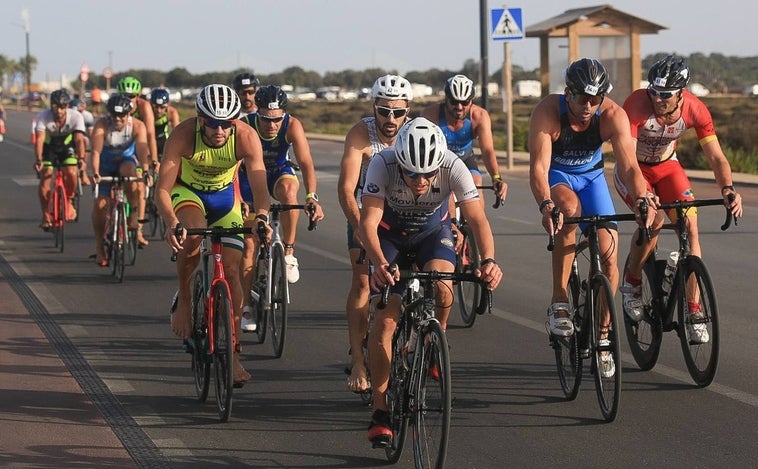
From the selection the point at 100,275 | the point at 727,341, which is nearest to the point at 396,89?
the point at 727,341

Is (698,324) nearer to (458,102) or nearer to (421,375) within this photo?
(421,375)

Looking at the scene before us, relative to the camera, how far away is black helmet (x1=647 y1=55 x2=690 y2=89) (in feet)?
27.8

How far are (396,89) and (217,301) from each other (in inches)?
67.8

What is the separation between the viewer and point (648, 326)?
28.6 feet

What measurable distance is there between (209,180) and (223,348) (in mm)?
1371

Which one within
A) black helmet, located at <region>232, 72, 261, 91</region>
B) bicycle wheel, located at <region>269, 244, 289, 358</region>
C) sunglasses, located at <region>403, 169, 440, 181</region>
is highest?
black helmet, located at <region>232, 72, 261, 91</region>

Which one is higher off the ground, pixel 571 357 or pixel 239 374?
pixel 571 357

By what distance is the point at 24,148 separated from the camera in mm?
42906

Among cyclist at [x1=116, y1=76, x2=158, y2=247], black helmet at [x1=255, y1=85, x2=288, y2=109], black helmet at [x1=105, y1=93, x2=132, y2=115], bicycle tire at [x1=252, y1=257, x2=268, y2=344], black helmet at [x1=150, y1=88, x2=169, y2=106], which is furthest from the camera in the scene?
black helmet at [x1=150, y1=88, x2=169, y2=106]

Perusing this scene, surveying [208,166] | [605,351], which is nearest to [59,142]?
[208,166]

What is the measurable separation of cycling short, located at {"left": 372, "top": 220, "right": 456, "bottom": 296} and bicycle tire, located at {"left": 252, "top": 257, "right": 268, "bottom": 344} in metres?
2.82

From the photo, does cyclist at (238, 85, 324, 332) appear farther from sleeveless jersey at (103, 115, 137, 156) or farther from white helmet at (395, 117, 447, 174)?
sleeveless jersey at (103, 115, 137, 156)

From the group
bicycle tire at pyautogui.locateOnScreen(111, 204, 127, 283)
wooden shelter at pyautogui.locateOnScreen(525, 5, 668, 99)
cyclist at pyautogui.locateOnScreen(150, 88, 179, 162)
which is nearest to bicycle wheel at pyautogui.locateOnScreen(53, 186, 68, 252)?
cyclist at pyautogui.locateOnScreen(150, 88, 179, 162)

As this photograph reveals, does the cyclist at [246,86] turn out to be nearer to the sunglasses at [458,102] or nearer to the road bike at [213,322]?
the sunglasses at [458,102]
